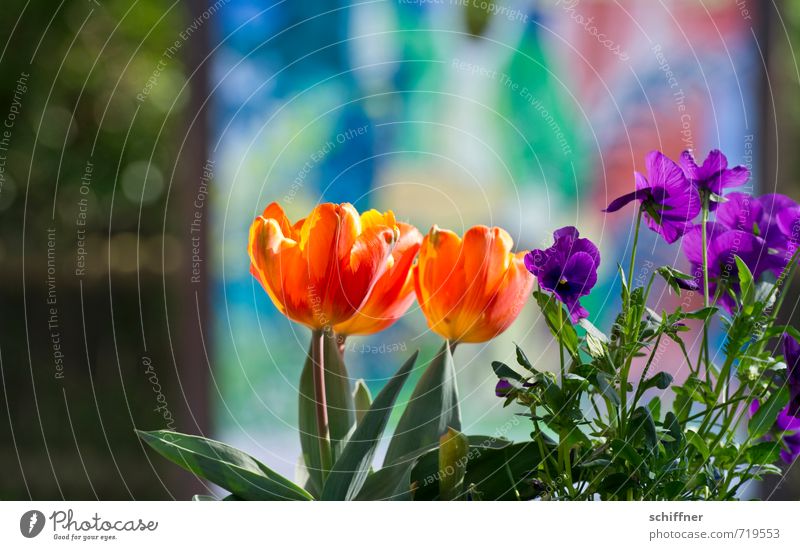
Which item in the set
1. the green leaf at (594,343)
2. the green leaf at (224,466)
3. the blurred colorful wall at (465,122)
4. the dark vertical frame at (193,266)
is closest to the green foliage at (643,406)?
the green leaf at (594,343)

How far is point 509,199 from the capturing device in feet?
3.02

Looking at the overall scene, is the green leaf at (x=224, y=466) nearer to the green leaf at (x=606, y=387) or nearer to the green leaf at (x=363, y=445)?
the green leaf at (x=363, y=445)

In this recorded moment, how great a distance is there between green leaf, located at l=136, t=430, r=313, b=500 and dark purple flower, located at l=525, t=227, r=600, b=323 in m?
0.14

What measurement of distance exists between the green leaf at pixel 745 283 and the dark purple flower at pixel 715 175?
3 cm

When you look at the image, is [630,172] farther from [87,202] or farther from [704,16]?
[87,202]

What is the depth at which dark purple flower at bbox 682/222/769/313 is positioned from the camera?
1.18 feet

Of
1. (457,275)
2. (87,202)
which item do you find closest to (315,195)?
(87,202)

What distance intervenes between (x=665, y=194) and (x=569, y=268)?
6 cm

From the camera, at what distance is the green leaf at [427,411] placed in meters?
0.36

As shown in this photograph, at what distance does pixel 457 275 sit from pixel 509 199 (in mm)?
594

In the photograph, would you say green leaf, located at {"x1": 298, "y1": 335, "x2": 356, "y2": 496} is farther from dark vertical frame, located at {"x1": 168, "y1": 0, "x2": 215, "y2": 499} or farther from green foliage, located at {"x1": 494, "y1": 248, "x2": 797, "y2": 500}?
dark vertical frame, located at {"x1": 168, "y1": 0, "x2": 215, "y2": 499}

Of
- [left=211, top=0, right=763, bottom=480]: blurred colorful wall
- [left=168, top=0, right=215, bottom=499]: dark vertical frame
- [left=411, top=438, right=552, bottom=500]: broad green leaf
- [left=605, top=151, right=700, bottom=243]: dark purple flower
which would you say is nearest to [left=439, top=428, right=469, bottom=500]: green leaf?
[left=411, top=438, right=552, bottom=500]: broad green leaf

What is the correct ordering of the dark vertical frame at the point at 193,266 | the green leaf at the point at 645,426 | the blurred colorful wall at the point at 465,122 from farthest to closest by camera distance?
the dark vertical frame at the point at 193,266 < the blurred colorful wall at the point at 465,122 < the green leaf at the point at 645,426

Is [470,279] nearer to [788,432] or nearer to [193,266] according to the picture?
[788,432]
